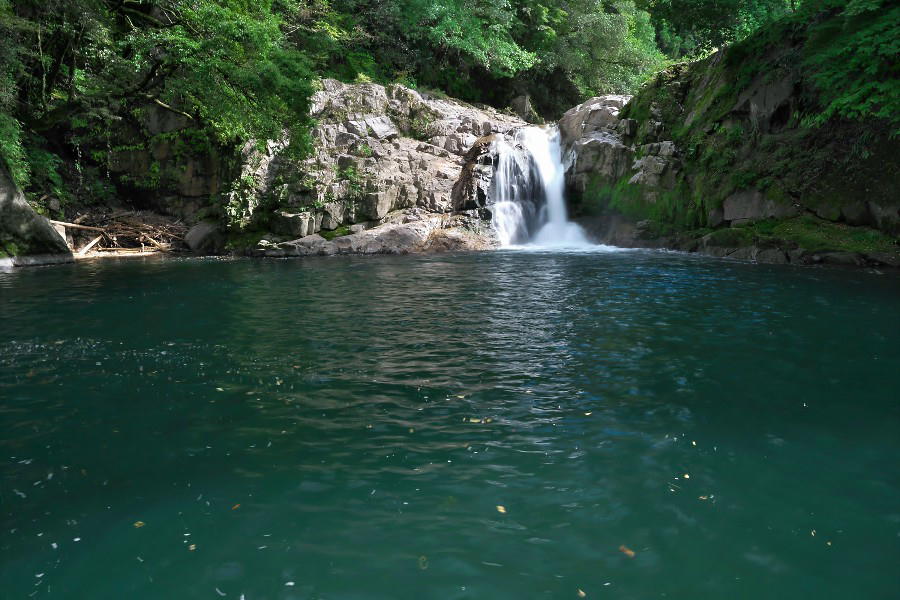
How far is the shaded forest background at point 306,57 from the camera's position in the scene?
16031mm

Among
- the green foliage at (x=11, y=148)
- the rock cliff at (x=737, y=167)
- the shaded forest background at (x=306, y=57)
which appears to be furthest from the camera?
the green foliage at (x=11, y=148)

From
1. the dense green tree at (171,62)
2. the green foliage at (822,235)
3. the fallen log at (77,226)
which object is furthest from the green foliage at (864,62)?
the fallen log at (77,226)

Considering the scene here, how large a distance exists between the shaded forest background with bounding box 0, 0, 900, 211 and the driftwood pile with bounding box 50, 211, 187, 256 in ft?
5.39

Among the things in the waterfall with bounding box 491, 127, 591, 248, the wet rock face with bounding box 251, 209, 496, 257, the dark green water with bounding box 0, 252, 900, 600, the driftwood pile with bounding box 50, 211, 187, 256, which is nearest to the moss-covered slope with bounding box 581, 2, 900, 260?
the waterfall with bounding box 491, 127, 591, 248

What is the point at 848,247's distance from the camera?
595 inches

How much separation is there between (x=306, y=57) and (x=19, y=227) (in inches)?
413

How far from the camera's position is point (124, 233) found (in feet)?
82.5

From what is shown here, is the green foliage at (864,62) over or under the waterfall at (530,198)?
over

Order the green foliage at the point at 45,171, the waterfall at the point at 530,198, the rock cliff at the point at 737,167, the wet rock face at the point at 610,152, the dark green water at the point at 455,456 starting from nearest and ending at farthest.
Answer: the dark green water at the point at 455,456 → the rock cliff at the point at 737,167 → the wet rock face at the point at 610,152 → the green foliage at the point at 45,171 → the waterfall at the point at 530,198

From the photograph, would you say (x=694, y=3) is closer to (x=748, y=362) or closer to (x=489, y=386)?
(x=748, y=362)

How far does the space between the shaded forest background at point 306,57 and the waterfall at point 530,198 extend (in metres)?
7.73

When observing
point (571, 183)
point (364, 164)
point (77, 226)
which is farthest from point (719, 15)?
point (77, 226)

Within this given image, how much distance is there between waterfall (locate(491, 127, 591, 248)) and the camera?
81.4 ft

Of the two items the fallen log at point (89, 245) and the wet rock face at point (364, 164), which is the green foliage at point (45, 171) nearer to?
the fallen log at point (89, 245)
